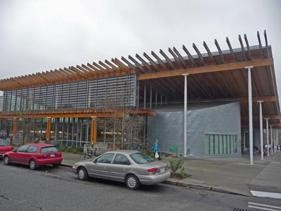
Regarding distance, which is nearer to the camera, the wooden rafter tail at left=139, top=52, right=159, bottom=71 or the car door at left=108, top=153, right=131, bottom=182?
the car door at left=108, top=153, right=131, bottom=182

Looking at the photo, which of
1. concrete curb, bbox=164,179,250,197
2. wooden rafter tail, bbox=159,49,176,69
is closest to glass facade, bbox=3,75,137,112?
wooden rafter tail, bbox=159,49,176,69

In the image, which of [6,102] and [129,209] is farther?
[6,102]

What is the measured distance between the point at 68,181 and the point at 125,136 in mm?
6306

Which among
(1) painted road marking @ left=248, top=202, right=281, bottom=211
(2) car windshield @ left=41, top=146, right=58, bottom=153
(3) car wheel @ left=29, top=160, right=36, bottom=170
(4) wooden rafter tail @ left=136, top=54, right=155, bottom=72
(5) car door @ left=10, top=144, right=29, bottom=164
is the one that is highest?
(4) wooden rafter tail @ left=136, top=54, right=155, bottom=72

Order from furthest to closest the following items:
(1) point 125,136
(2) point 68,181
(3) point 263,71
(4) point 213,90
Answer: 1. (4) point 213,90
2. (3) point 263,71
3. (1) point 125,136
4. (2) point 68,181

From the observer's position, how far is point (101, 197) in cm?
877

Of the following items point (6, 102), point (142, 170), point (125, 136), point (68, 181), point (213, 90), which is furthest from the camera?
point (6, 102)

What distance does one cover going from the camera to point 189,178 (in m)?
12.4

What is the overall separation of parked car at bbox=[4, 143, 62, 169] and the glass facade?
24.6 feet

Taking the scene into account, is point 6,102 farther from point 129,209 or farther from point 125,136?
point 129,209

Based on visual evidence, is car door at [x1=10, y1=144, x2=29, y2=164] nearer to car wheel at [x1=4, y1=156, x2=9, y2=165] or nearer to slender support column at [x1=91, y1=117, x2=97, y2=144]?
car wheel at [x1=4, y1=156, x2=9, y2=165]

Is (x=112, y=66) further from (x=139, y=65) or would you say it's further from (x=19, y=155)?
(x=19, y=155)

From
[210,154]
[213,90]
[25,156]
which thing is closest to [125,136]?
[25,156]

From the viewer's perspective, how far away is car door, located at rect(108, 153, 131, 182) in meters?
10.5
